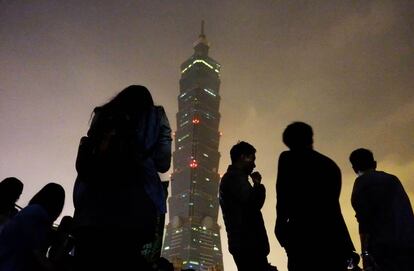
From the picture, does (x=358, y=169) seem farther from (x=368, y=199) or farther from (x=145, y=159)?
(x=145, y=159)

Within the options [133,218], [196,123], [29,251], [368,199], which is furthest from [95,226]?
[196,123]

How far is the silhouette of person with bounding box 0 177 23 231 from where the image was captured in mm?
3707

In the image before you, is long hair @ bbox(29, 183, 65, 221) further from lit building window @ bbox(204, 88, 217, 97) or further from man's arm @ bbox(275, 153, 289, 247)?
lit building window @ bbox(204, 88, 217, 97)

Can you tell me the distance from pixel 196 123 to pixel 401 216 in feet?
476

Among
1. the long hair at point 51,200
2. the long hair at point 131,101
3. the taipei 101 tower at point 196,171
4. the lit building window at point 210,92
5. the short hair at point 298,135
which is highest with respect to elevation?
the lit building window at point 210,92

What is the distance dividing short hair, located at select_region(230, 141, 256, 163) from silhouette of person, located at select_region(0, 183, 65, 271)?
225 cm

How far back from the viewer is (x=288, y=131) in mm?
3295

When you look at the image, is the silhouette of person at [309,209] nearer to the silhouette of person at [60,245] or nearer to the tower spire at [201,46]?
the silhouette of person at [60,245]

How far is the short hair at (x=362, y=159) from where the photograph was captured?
3850mm

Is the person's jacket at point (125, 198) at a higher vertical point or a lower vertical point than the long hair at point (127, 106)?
lower

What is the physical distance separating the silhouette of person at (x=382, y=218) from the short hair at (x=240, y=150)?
1265 mm

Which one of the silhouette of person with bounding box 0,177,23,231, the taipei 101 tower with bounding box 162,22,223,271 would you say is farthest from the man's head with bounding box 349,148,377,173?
the taipei 101 tower with bounding box 162,22,223,271

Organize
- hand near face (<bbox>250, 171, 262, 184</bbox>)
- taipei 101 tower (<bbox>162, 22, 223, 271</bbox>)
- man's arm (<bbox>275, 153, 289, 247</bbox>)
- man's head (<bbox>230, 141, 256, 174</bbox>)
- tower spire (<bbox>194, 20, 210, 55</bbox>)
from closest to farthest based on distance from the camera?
man's arm (<bbox>275, 153, 289, 247</bbox>)
hand near face (<bbox>250, 171, 262, 184</bbox>)
man's head (<bbox>230, 141, 256, 174</bbox>)
taipei 101 tower (<bbox>162, 22, 223, 271</bbox>)
tower spire (<bbox>194, 20, 210, 55</bbox>)

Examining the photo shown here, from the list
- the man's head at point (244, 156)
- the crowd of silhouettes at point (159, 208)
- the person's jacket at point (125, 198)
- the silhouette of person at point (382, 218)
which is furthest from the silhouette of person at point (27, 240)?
the silhouette of person at point (382, 218)
